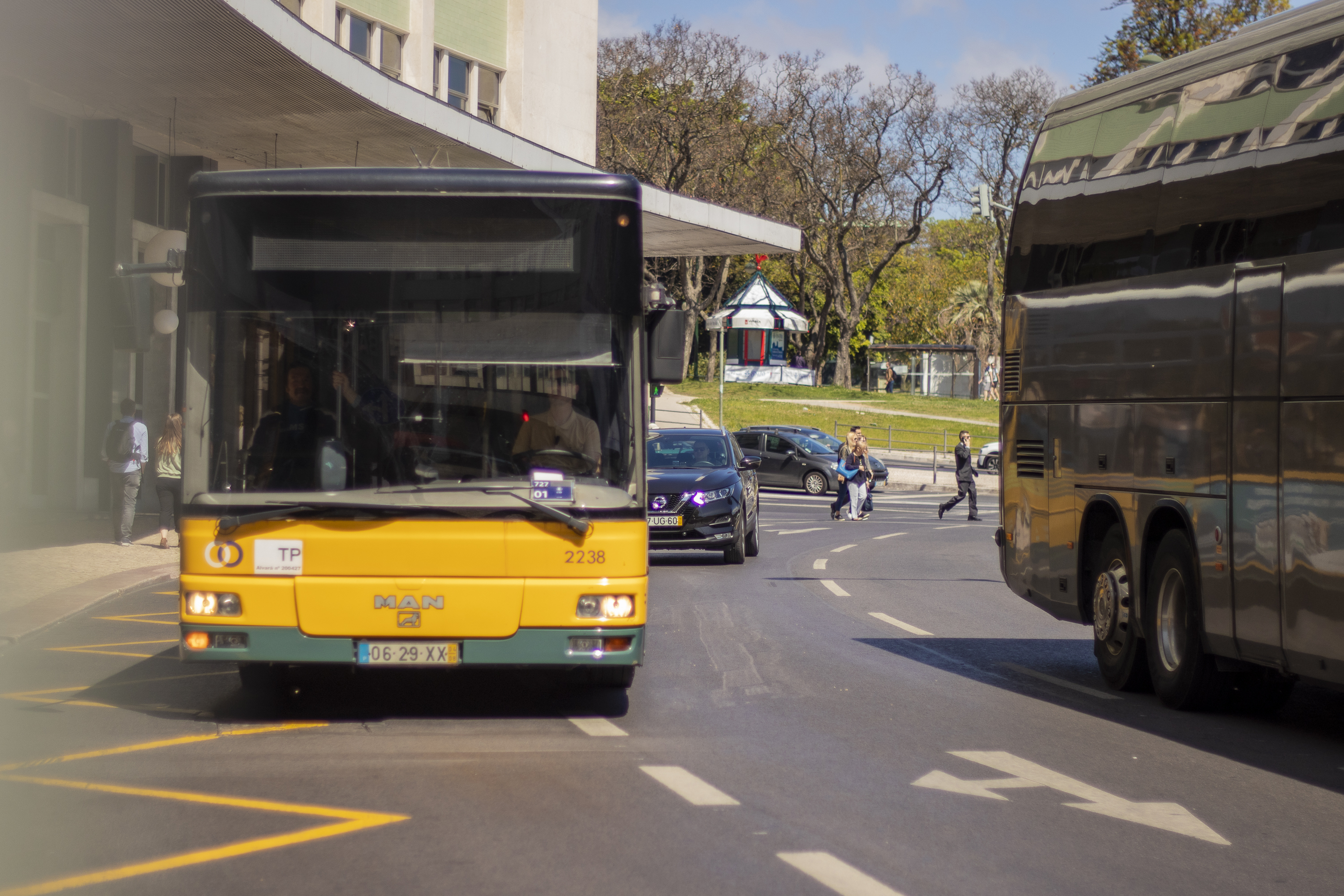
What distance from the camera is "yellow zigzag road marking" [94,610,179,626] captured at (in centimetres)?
1302

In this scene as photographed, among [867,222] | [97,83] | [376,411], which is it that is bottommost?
[376,411]

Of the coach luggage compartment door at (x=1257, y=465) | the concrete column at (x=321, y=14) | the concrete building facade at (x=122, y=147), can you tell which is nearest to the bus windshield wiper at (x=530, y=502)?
the coach luggage compartment door at (x=1257, y=465)

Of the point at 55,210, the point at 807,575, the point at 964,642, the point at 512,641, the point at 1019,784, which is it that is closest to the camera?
the point at 1019,784

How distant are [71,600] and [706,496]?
8.01 m

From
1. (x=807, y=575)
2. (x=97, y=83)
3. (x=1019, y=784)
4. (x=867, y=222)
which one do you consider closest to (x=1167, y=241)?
(x=1019, y=784)

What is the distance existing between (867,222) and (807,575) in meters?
55.2

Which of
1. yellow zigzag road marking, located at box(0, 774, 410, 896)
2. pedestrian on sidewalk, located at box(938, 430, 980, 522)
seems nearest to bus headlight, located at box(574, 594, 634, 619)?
yellow zigzag road marking, located at box(0, 774, 410, 896)

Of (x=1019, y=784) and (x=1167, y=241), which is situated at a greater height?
(x=1167, y=241)

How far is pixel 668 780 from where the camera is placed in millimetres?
6973

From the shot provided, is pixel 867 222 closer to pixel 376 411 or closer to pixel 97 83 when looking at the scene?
pixel 97 83

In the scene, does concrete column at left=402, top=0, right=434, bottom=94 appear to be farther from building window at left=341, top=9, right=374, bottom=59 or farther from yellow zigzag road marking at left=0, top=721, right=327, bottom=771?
yellow zigzag road marking at left=0, top=721, right=327, bottom=771

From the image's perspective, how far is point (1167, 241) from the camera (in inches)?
367

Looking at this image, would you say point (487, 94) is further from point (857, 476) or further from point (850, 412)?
point (850, 412)

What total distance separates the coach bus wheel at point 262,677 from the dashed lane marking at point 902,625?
19.1 ft
